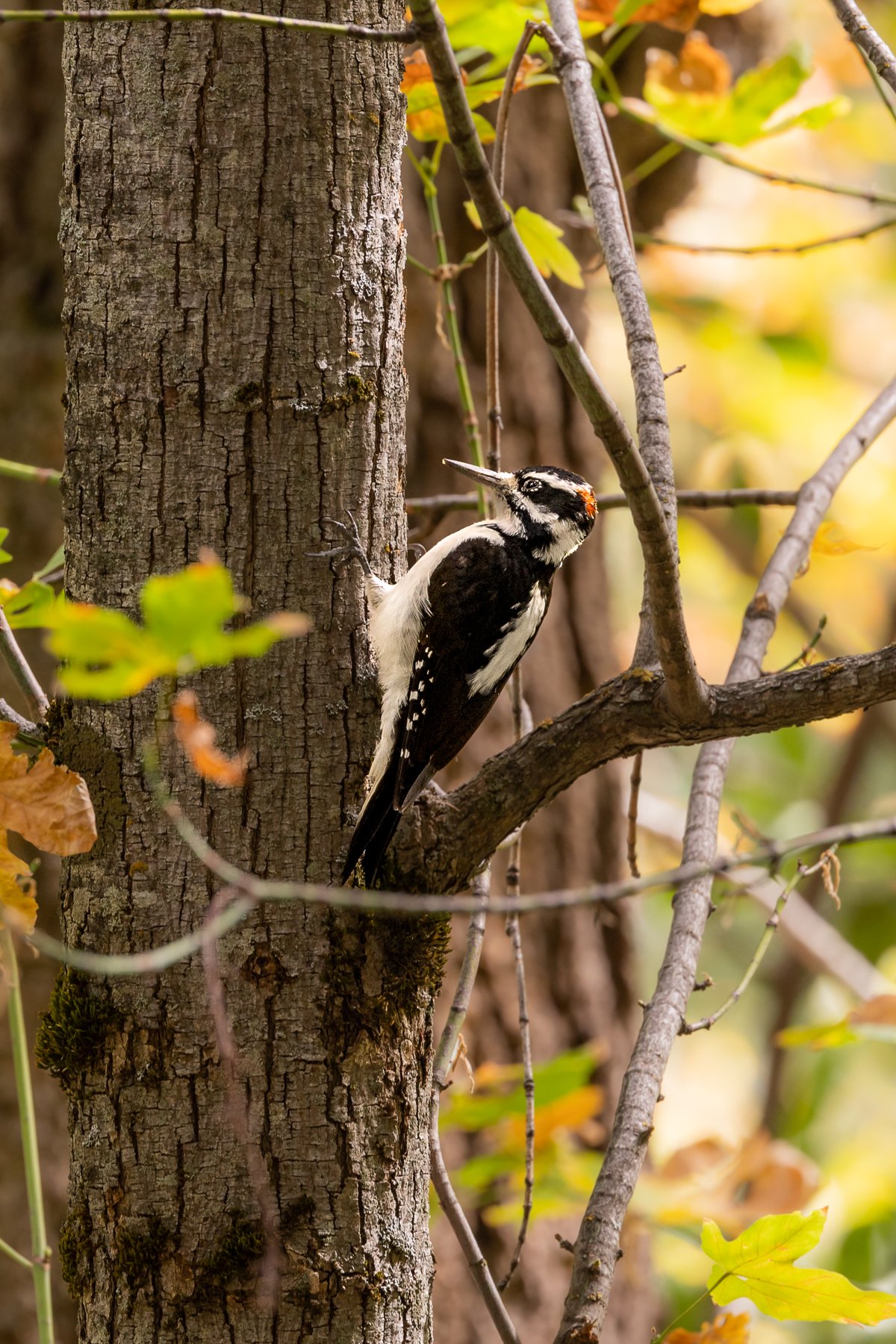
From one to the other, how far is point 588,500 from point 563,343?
1712 mm

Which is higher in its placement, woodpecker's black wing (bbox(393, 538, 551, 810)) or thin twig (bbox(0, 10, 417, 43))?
woodpecker's black wing (bbox(393, 538, 551, 810))

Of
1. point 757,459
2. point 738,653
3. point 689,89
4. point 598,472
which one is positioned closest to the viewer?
point 738,653

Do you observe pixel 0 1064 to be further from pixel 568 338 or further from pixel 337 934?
pixel 568 338

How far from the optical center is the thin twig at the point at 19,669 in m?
1.85

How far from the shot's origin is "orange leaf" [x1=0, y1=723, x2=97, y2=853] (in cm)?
161

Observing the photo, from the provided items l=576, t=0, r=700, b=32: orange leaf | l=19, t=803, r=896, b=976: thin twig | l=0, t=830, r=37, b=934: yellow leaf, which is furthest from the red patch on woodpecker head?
l=19, t=803, r=896, b=976: thin twig

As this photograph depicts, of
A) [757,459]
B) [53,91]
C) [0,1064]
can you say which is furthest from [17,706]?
[757,459]

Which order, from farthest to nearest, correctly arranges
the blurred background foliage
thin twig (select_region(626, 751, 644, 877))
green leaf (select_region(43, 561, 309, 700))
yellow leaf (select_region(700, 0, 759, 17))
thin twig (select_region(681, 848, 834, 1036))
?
the blurred background foliage → yellow leaf (select_region(700, 0, 759, 17)) → thin twig (select_region(626, 751, 644, 877)) → thin twig (select_region(681, 848, 834, 1036)) → green leaf (select_region(43, 561, 309, 700))

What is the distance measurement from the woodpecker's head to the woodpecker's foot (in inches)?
44.1

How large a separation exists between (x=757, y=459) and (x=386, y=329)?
6.35 m

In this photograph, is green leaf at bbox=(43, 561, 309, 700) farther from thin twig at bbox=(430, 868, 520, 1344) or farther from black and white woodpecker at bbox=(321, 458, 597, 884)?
black and white woodpecker at bbox=(321, 458, 597, 884)

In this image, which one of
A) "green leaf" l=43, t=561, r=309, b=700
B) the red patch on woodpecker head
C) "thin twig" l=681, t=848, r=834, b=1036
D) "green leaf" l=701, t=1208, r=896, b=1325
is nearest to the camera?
"green leaf" l=43, t=561, r=309, b=700

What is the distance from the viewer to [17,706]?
147 inches

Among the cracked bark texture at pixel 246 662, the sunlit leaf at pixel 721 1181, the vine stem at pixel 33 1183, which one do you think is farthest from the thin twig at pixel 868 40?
the sunlit leaf at pixel 721 1181
